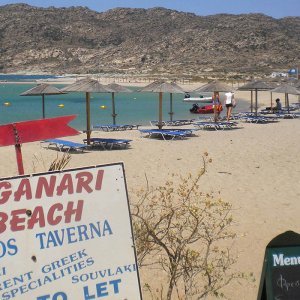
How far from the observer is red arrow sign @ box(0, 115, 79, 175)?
2.68m

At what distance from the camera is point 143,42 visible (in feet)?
455

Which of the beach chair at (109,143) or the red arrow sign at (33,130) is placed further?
the beach chair at (109,143)

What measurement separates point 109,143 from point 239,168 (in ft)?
15.2

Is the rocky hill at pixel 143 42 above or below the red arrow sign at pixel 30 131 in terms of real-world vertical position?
above

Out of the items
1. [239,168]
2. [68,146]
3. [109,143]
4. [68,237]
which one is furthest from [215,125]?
[68,237]

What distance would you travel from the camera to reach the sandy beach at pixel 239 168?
589cm

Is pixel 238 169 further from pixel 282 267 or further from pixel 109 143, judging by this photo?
pixel 282 267

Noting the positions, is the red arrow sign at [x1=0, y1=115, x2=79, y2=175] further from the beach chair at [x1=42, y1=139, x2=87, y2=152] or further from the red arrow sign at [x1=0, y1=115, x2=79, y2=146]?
the beach chair at [x1=42, y1=139, x2=87, y2=152]

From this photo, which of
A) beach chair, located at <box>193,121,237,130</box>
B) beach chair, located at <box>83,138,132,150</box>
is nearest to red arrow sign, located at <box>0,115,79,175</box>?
beach chair, located at <box>83,138,132,150</box>

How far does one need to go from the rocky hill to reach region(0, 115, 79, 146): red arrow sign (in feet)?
282

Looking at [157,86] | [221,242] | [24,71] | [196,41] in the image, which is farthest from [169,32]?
[221,242]

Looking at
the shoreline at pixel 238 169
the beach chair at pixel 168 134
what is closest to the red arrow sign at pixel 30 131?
the shoreline at pixel 238 169

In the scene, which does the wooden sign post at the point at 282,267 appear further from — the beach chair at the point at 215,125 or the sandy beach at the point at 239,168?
the beach chair at the point at 215,125

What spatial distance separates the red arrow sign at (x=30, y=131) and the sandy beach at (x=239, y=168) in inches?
86.6
